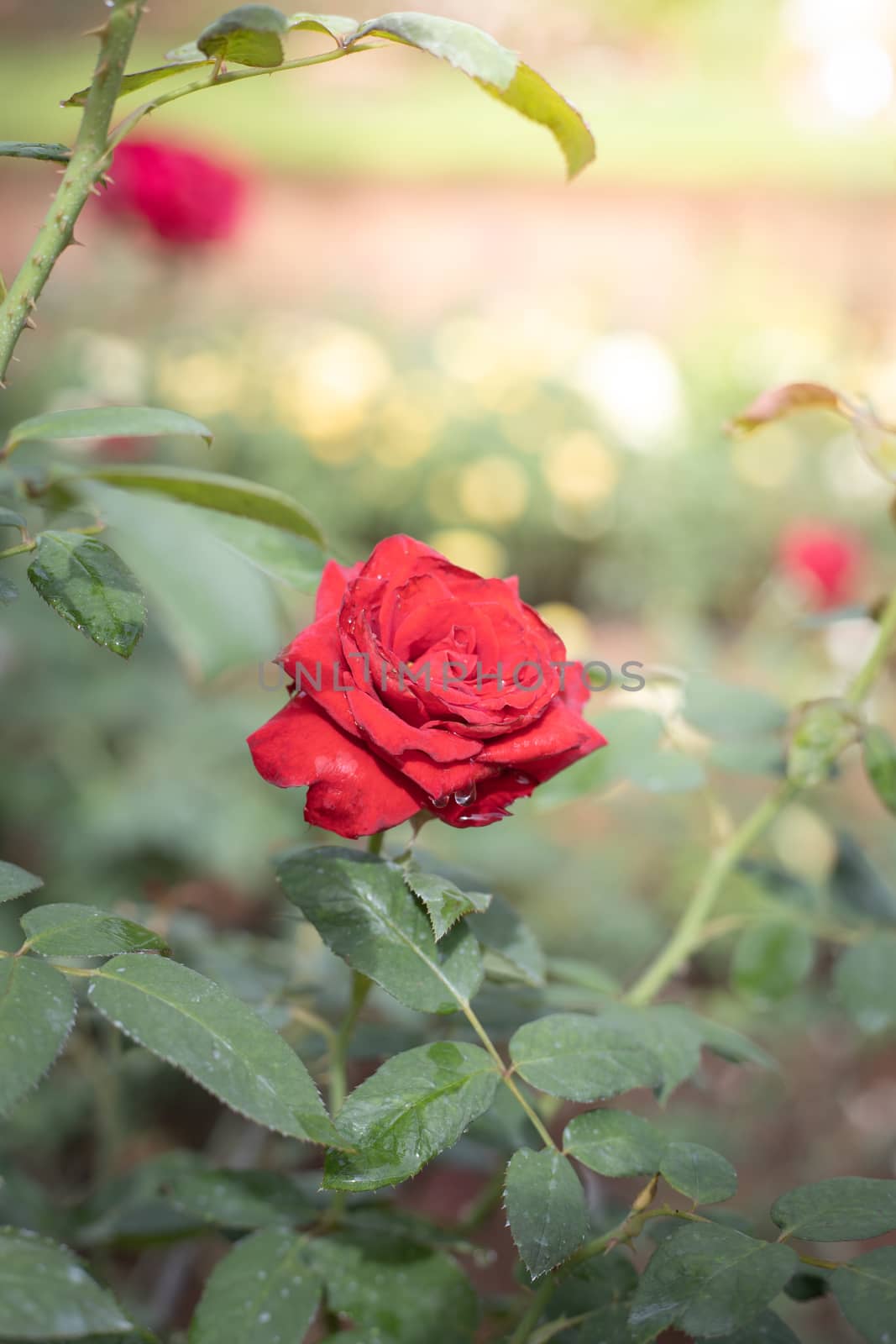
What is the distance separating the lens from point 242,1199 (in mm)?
460

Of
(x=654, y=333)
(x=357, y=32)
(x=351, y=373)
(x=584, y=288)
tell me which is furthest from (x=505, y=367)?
(x=357, y=32)

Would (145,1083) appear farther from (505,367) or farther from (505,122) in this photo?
(505,122)

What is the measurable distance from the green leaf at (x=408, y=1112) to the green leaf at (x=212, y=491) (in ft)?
0.67

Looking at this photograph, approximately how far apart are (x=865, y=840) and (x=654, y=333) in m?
2.73

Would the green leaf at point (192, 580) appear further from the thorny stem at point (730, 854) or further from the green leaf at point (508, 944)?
the thorny stem at point (730, 854)

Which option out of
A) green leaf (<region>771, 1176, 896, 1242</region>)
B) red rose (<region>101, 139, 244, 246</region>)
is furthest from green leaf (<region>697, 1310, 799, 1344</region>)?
red rose (<region>101, 139, 244, 246</region>)

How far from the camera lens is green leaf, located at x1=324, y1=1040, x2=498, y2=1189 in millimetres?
330

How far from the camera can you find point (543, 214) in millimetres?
4855

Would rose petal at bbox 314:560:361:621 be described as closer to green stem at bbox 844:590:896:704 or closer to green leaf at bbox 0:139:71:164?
green leaf at bbox 0:139:71:164

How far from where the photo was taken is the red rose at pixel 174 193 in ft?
5.82

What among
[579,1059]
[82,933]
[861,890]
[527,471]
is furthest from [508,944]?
[527,471]

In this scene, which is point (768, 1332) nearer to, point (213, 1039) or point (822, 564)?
point (213, 1039)

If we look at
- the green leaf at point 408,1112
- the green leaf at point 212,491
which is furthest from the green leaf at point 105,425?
the green leaf at point 408,1112

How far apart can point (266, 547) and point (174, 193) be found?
5.26ft
